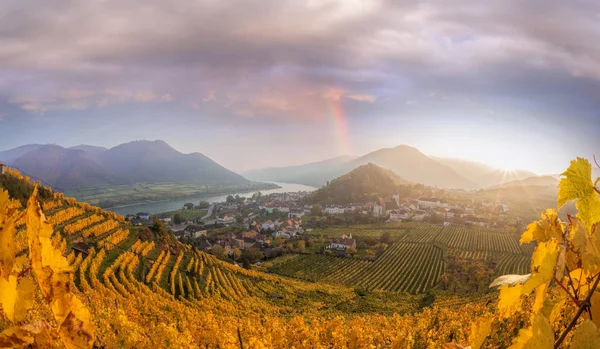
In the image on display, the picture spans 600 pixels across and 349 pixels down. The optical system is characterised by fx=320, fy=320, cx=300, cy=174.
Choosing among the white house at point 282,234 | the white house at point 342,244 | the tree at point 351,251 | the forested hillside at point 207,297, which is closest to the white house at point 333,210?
the white house at point 282,234

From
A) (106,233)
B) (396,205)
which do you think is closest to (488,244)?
(396,205)

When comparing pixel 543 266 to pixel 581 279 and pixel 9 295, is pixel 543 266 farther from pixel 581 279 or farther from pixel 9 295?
pixel 9 295

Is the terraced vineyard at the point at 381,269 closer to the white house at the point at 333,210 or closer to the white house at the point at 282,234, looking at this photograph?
the white house at the point at 282,234

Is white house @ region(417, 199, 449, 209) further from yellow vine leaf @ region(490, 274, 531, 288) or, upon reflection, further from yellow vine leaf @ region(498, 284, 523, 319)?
yellow vine leaf @ region(498, 284, 523, 319)

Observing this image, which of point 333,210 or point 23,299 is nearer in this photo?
point 23,299

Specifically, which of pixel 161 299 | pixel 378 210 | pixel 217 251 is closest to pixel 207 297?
pixel 161 299
